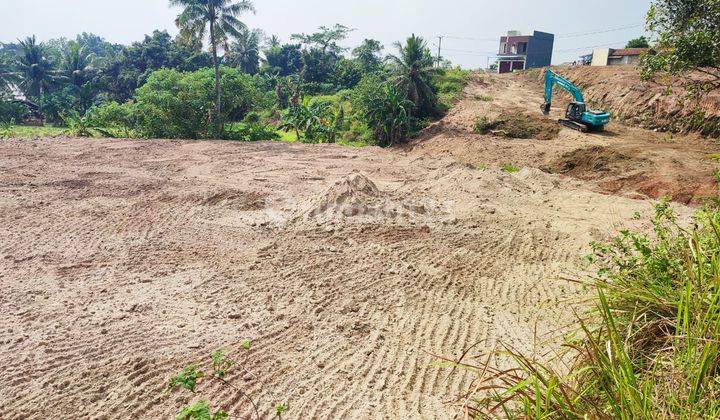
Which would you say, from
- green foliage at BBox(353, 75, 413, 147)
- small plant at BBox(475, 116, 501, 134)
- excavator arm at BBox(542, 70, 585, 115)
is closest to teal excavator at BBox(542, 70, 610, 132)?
excavator arm at BBox(542, 70, 585, 115)

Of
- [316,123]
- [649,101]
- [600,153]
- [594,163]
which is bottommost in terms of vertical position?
[594,163]

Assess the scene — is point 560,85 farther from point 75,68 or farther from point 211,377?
point 75,68

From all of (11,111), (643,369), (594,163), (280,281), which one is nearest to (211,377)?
(280,281)

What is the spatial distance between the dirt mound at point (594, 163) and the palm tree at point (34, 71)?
5057cm

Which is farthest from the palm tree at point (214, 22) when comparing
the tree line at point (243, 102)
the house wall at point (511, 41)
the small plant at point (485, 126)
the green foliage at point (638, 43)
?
the house wall at point (511, 41)

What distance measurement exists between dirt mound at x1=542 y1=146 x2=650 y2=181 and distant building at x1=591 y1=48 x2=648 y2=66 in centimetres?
2493

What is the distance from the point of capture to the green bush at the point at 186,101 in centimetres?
2423

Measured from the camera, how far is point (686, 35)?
38.6 ft

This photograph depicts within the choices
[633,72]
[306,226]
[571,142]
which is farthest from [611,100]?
[306,226]

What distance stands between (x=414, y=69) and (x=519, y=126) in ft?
22.2

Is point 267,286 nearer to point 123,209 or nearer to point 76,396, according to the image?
point 76,396

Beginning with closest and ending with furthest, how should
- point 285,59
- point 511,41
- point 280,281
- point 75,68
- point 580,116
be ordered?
point 280,281 → point 580,116 → point 75,68 → point 285,59 → point 511,41

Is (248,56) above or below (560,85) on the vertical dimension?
A: above

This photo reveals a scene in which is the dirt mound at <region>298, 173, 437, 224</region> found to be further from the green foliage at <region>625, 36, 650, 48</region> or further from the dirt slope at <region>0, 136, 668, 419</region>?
the green foliage at <region>625, 36, 650, 48</region>
